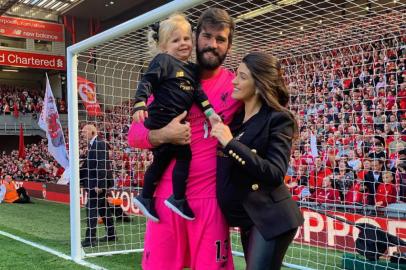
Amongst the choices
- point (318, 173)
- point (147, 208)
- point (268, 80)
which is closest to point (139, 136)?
point (147, 208)

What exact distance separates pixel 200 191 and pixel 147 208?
29 cm

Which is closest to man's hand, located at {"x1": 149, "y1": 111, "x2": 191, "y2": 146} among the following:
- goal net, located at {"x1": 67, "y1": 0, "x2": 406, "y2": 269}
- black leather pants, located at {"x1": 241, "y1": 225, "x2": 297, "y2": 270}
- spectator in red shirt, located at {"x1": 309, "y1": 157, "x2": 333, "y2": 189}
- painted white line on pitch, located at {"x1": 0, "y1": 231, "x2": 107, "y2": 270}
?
black leather pants, located at {"x1": 241, "y1": 225, "x2": 297, "y2": 270}

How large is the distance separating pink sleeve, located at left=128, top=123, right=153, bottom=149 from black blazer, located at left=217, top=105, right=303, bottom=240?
1.64 ft

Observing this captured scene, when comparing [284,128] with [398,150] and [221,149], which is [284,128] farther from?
[398,150]

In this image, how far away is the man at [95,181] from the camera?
659 centimetres

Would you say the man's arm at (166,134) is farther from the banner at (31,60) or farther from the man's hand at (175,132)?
the banner at (31,60)

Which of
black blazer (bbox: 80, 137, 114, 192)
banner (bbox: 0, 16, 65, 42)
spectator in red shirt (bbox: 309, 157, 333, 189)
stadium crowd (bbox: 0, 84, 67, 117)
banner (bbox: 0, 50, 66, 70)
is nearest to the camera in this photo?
black blazer (bbox: 80, 137, 114, 192)

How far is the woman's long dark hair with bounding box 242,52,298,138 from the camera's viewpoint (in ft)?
6.99

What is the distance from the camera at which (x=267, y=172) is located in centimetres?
201

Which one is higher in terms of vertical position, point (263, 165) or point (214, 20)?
point (214, 20)

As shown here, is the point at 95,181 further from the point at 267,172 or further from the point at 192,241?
the point at 267,172

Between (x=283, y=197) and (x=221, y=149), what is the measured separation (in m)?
0.36

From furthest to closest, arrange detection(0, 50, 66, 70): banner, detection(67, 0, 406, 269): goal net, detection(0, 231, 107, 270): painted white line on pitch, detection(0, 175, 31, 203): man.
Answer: detection(0, 50, 66, 70): banner < detection(0, 175, 31, 203): man < detection(0, 231, 107, 270): painted white line on pitch < detection(67, 0, 406, 269): goal net

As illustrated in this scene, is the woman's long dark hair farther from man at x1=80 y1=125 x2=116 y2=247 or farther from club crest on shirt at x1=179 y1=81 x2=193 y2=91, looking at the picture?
man at x1=80 y1=125 x2=116 y2=247
